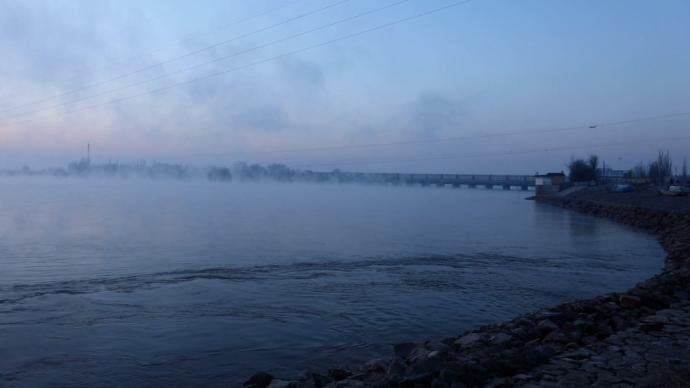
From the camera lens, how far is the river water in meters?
8.88

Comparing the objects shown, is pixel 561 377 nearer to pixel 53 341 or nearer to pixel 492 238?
pixel 53 341

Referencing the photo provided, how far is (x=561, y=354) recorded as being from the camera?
23.1 feet

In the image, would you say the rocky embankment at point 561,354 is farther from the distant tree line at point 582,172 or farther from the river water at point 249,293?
the distant tree line at point 582,172

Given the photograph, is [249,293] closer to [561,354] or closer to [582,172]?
[561,354]

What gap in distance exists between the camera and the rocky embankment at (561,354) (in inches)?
238

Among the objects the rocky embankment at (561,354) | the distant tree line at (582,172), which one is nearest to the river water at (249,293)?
the rocky embankment at (561,354)

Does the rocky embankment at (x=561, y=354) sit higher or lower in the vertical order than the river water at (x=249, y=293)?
higher

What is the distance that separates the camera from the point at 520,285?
15.3m

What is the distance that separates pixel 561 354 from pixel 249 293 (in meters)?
8.16

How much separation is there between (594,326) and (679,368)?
2.66 m

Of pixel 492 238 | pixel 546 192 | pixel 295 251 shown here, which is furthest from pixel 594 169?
pixel 295 251

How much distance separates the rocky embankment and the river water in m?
1.60

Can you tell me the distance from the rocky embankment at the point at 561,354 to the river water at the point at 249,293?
1602 millimetres

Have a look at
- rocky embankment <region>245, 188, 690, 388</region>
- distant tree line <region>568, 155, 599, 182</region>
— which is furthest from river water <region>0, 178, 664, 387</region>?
distant tree line <region>568, 155, 599, 182</region>
